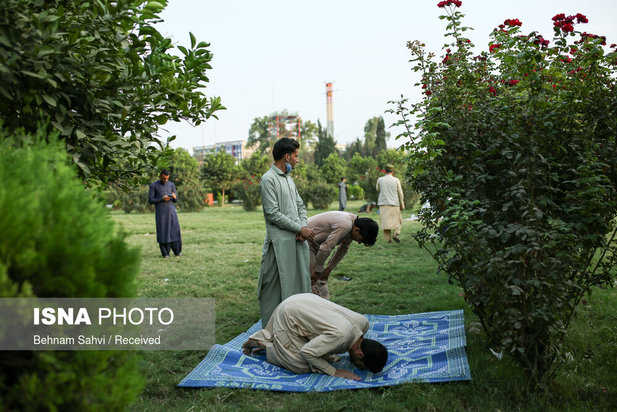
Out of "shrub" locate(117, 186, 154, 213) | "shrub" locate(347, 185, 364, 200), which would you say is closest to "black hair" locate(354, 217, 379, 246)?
"shrub" locate(117, 186, 154, 213)

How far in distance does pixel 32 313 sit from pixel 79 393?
31 centimetres

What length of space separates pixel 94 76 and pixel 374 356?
2720 mm

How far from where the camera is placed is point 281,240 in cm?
438

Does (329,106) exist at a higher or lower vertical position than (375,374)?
higher

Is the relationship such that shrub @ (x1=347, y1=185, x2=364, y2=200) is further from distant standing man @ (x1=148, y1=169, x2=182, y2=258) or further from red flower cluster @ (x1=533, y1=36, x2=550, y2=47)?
red flower cluster @ (x1=533, y1=36, x2=550, y2=47)

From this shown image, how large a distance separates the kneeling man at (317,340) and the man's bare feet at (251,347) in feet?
0.33

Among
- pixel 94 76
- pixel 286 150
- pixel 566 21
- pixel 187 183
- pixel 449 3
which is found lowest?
pixel 286 150

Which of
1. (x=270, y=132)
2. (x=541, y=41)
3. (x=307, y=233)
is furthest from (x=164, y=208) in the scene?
(x=270, y=132)

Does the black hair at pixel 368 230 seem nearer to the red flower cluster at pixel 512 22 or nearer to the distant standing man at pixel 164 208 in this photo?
the red flower cluster at pixel 512 22

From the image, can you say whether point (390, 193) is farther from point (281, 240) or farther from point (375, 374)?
point (375, 374)

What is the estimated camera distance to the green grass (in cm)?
300

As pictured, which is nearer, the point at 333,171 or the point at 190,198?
the point at 190,198

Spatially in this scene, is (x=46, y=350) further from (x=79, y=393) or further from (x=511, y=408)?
(x=511, y=408)

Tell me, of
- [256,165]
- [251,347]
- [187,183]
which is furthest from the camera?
[256,165]
